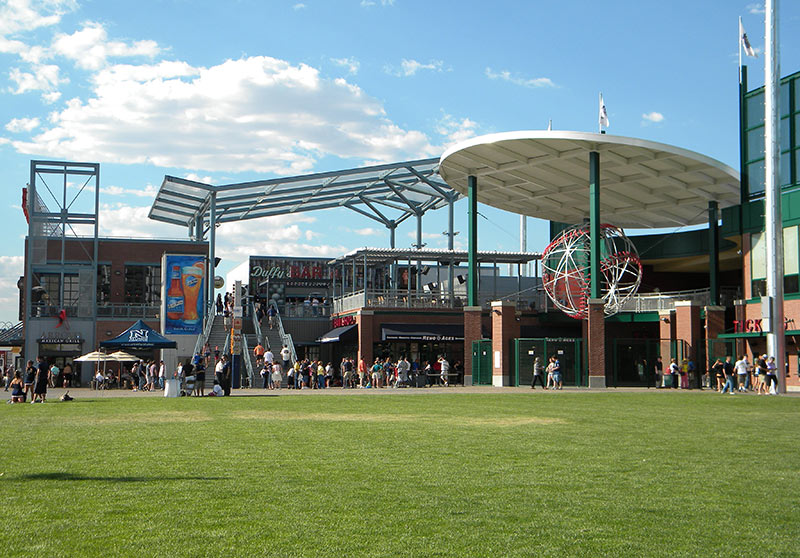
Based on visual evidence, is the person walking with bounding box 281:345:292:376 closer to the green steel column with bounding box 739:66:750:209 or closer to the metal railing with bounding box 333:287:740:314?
the metal railing with bounding box 333:287:740:314

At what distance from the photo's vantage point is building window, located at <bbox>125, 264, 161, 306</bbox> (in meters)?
52.6

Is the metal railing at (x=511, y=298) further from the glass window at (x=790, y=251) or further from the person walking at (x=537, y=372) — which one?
the person walking at (x=537, y=372)

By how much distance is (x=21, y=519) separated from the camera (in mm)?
8258

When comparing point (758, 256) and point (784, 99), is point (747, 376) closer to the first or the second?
point (758, 256)

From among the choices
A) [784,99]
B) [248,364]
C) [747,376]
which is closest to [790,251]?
[747,376]

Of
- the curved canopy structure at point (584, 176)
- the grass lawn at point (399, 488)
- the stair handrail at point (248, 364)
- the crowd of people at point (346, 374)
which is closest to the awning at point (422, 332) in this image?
the crowd of people at point (346, 374)

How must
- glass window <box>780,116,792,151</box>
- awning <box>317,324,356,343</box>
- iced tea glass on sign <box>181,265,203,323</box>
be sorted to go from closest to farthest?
glass window <box>780,116,792,151</box> < iced tea glass on sign <box>181,265,203,323</box> < awning <box>317,324,356,343</box>

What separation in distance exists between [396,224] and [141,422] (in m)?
44.6

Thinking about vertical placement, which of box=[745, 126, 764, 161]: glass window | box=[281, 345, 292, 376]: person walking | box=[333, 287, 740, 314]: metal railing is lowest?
box=[281, 345, 292, 376]: person walking

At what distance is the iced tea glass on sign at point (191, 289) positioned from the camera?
45.6 meters

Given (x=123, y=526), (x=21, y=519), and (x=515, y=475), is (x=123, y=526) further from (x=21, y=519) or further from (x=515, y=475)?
(x=515, y=475)

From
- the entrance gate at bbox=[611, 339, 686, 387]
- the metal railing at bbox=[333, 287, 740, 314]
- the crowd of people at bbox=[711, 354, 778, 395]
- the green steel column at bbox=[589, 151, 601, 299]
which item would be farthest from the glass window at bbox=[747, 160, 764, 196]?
the crowd of people at bbox=[711, 354, 778, 395]

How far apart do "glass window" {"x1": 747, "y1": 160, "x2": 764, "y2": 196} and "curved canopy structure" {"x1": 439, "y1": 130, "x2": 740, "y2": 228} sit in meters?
0.83

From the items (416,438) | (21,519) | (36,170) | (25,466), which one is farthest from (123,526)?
(36,170)
